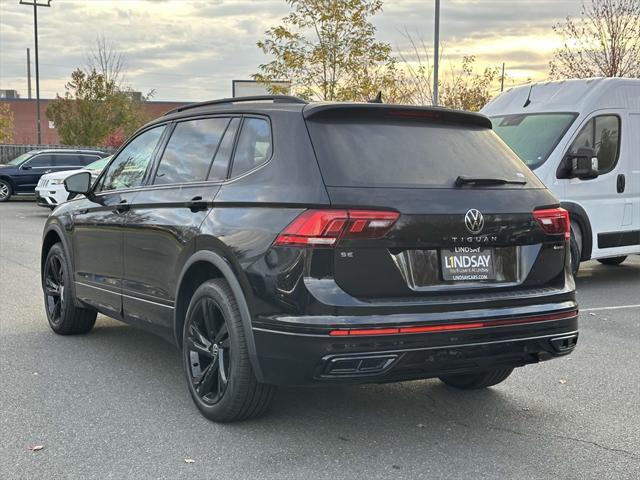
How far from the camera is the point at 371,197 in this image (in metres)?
3.85

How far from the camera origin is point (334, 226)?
12.3ft

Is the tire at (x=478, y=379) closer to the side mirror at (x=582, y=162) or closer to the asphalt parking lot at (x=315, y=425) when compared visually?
the asphalt parking lot at (x=315, y=425)

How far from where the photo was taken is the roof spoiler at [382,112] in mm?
4176

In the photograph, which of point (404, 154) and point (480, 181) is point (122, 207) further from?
point (480, 181)

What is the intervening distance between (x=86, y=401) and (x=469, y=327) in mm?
2418

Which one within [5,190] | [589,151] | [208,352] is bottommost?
[208,352]

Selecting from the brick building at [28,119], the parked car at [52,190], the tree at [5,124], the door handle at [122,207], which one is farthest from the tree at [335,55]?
the brick building at [28,119]

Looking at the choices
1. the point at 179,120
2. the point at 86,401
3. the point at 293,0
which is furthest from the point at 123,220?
the point at 293,0

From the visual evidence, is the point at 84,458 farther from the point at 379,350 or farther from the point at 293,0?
the point at 293,0

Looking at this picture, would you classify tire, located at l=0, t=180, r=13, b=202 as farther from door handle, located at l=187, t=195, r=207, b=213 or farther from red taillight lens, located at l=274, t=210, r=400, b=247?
red taillight lens, located at l=274, t=210, r=400, b=247

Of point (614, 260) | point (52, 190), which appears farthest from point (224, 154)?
point (52, 190)

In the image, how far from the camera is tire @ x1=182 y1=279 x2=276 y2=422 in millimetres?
4152

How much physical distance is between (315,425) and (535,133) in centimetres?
626

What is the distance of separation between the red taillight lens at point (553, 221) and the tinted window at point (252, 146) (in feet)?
4.93
